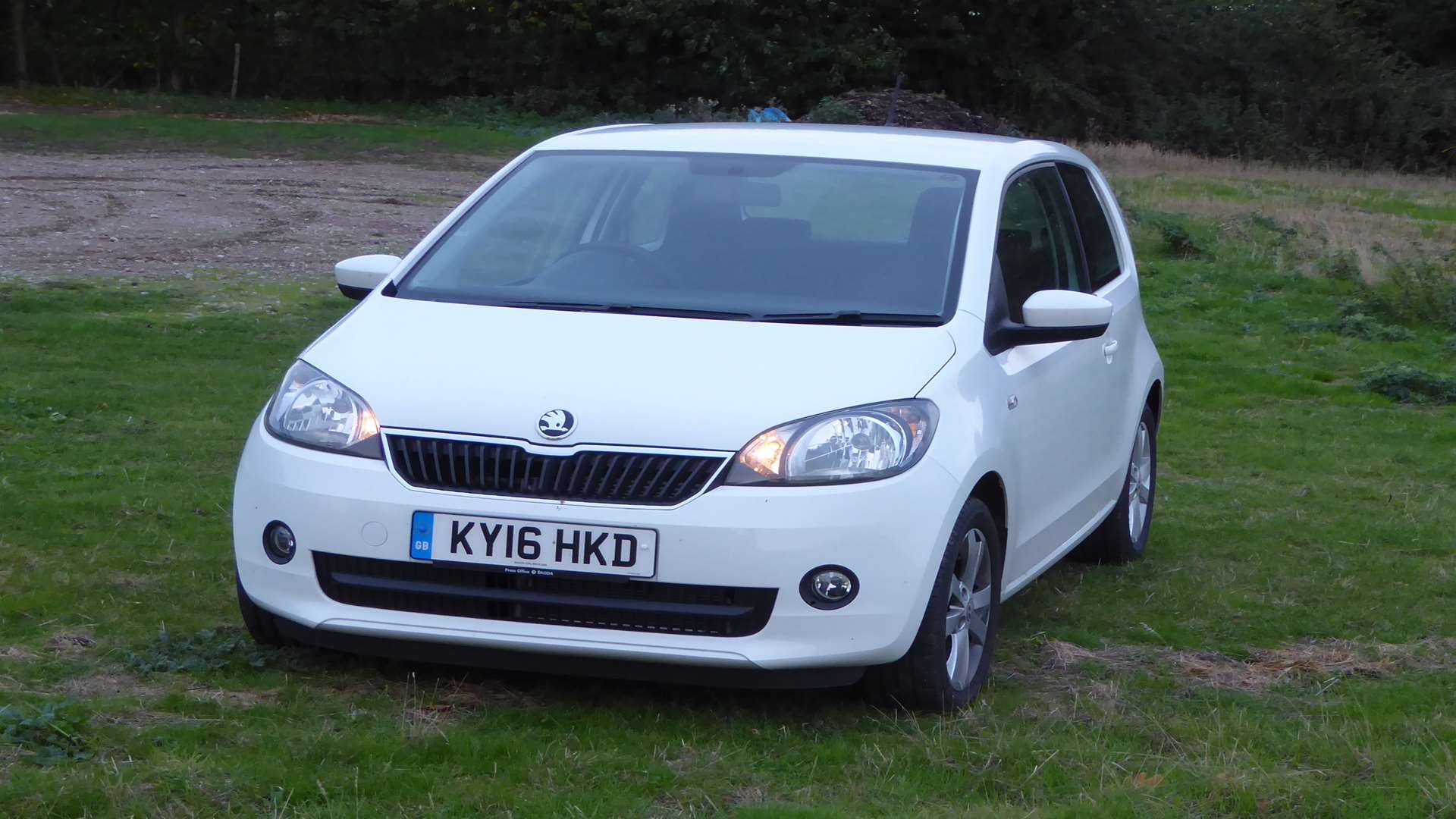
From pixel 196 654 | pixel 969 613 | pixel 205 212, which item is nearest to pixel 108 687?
pixel 196 654

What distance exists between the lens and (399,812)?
12.1 feet

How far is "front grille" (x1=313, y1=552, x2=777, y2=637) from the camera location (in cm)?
421

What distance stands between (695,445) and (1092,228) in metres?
2.94

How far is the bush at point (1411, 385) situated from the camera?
11570 millimetres

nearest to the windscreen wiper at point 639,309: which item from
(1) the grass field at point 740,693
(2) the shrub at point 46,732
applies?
(1) the grass field at point 740,693

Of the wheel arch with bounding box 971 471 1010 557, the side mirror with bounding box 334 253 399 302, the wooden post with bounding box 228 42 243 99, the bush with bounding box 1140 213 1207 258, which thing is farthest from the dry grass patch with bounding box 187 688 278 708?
the wooden post with bounding box 228 42 243 99

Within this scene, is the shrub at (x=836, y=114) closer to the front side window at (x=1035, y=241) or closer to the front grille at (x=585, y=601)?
the front side window at (x=1035, y=241)

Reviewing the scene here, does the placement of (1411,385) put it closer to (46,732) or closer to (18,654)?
(18,654)

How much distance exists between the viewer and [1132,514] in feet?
22.5

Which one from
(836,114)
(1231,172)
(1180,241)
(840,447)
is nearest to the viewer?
(840,447)

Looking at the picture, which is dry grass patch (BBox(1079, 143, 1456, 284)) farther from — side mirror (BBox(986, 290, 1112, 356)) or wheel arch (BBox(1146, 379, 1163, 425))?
side mirror (BBox(986, 290, 1112, 356))

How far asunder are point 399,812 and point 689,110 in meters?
41.6

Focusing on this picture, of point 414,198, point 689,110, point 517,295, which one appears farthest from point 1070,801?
point 689,110

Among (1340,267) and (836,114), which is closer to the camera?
(1340,267)
